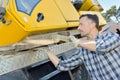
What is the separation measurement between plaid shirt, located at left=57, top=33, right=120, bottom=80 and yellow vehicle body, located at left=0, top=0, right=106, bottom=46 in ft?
1.54

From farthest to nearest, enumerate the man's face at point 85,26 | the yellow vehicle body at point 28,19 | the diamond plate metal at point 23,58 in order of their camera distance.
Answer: the yellow vehicle body at point 28,19 → the man's face at point 85,26 → the diamond plate metal at point 23,58

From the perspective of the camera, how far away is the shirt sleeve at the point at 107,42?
223 cm

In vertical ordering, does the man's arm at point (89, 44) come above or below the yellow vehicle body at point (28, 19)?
below

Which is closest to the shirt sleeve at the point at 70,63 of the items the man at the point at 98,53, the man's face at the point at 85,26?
the man at the point at 98,53

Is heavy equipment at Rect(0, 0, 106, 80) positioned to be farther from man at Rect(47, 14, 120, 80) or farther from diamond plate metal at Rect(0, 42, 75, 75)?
man at Rect(47, 14, 120, 80)

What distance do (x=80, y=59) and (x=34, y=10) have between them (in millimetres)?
696

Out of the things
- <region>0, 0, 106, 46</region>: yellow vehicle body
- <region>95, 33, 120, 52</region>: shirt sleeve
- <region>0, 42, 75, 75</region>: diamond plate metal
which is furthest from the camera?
<region>0, 0, 106, 46</region>: yellow vehicle body

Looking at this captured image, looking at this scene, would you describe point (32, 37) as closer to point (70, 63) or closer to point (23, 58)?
point (70, 63)

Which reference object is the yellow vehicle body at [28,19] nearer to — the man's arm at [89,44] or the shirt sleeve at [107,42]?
the man's arm at [89,44]

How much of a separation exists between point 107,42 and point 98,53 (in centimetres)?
18

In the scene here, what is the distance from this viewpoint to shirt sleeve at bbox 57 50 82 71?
2.68 meters

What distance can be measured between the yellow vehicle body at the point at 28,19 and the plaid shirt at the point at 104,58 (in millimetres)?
471

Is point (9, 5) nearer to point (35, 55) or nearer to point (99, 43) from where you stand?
point (35, 55)

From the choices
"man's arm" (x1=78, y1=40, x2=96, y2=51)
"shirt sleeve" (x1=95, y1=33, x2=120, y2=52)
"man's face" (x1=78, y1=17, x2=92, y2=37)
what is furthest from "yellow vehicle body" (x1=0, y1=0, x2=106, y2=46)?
"shirt sleeve" (x1=95, y1=33, x2=120, y2=52)
